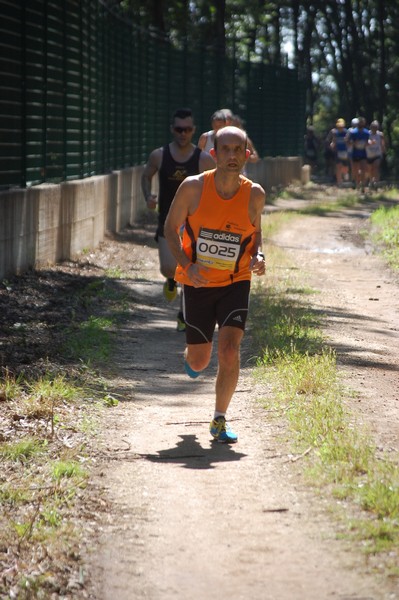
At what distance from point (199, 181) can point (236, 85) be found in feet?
82.7

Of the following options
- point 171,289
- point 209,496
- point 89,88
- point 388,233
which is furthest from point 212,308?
point 388,233

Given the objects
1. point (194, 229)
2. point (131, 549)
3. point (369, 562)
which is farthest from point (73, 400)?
point (369, 562)

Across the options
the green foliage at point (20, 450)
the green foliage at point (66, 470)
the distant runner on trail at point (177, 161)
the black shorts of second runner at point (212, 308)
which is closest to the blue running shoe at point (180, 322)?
the distant runner on trail at point (177, 161)

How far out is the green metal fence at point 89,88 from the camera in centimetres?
1347

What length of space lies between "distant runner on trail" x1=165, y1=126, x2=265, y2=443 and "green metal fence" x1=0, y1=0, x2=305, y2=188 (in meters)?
6.42

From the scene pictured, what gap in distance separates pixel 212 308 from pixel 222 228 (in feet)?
1.62

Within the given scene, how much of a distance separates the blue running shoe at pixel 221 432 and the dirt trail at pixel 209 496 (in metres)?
0.08

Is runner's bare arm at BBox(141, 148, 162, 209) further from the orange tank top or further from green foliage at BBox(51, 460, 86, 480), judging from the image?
green foliage at BBox(51, 460, 86, 480)

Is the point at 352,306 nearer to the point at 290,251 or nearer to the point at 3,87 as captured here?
the point at 3,87

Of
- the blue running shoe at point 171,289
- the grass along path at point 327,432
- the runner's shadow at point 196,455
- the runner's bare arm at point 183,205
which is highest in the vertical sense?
the runner's bare arm at point 183,205

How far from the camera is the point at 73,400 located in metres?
7.65

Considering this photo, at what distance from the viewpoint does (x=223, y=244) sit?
673 cm

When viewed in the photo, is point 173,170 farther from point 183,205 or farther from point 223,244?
point 223,244

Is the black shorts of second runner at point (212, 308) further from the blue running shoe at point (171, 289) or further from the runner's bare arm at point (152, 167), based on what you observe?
the blue running shoe at point (171, 289)
